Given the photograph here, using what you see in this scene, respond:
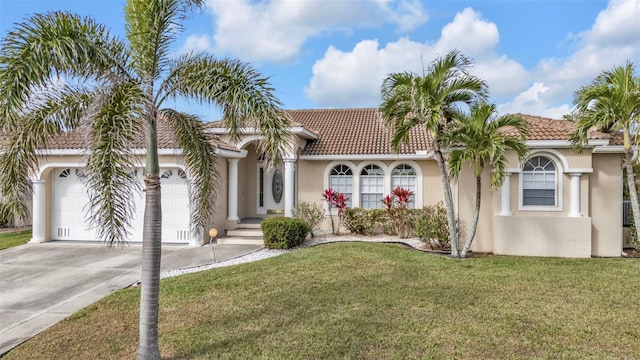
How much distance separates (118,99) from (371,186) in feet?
43.4

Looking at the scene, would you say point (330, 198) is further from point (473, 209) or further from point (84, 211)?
point (84, 211)

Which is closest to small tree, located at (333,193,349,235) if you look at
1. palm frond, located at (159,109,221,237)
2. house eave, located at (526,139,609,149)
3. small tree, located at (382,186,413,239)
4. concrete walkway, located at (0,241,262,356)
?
small tree, located at (382,186,413,239)

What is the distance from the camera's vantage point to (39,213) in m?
14.6

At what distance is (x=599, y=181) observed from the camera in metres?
12.3

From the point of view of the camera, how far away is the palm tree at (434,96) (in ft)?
35.1

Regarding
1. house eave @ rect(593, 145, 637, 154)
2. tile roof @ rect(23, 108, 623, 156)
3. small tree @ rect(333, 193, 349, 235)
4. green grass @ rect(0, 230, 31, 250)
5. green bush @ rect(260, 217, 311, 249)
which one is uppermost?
tile roof @ rect(23, 108, 623, 156)

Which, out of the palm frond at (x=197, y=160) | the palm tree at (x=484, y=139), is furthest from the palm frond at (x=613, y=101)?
the palm frond at (x=197, y=160)

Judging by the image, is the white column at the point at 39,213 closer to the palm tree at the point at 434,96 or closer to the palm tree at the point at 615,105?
the palm tree at the point at 434,96

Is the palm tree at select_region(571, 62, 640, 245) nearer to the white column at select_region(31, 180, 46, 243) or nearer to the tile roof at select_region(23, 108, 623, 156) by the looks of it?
the tile roof at select_region(23, 108, 623, 156)

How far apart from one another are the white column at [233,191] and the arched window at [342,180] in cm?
446

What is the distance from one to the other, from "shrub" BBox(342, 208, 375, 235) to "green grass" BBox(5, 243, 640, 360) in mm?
5188

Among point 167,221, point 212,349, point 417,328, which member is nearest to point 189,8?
point 212,349

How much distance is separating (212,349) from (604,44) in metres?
18.6

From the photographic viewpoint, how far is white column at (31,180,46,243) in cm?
1456
